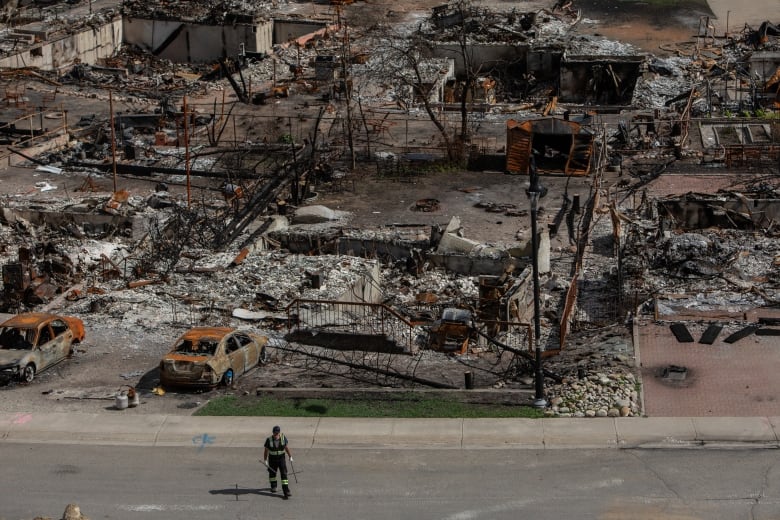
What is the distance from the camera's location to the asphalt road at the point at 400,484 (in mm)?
21219

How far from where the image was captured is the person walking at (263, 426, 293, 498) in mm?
21234

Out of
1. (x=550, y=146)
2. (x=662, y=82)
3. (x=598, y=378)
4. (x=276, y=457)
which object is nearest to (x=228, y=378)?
(x=276, y=457)

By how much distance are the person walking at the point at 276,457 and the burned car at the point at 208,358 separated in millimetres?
5630

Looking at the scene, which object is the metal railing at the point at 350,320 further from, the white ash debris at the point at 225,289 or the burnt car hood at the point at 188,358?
the burnt car hood at the point at 188,358

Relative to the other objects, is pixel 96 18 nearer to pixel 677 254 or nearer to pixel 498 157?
pixel 498 157

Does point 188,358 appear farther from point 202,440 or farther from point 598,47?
point 598,47

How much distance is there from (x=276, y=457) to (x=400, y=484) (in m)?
2.28

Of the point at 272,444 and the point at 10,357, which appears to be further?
the point at 10,357

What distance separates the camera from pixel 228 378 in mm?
27547

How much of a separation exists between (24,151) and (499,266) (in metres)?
21.8

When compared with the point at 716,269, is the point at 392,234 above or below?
below

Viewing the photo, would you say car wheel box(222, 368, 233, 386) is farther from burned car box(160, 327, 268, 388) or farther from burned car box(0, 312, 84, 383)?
burned car box(0, 312, 84, 383)

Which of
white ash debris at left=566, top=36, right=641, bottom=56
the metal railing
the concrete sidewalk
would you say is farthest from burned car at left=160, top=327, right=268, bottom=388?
white ash debris at left=566, top=36, right=641, bottom=56

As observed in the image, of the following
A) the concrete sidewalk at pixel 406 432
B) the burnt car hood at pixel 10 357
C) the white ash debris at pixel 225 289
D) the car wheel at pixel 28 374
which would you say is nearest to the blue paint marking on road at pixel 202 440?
the concrete sidewalk at pixel 406 432
